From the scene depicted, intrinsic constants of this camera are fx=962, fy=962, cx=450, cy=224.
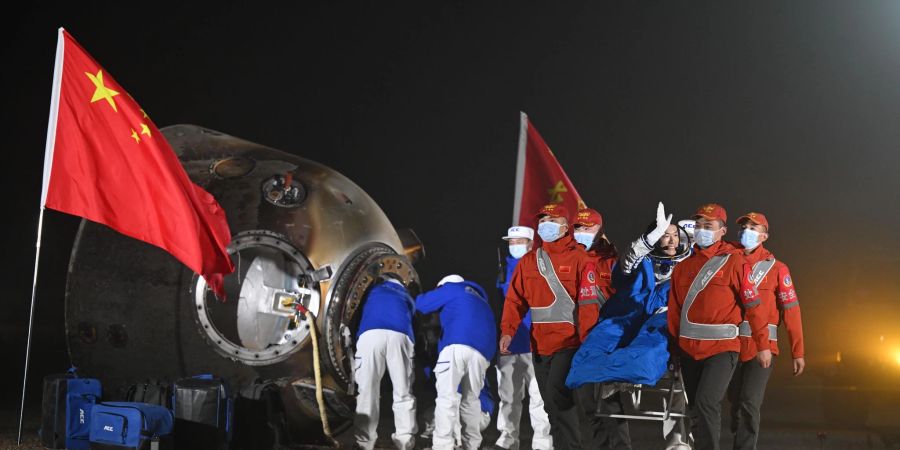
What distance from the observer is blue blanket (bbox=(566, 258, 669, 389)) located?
6.74m

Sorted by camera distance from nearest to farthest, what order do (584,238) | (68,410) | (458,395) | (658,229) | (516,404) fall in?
(658,229) → (584,238) → (68,410) → (458,395) → (516,404)

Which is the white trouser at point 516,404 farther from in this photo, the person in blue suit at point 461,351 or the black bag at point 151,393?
the black bag at point 151,393

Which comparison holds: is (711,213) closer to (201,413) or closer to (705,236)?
(705,236)

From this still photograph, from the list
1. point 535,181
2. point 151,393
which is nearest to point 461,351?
point 151,393

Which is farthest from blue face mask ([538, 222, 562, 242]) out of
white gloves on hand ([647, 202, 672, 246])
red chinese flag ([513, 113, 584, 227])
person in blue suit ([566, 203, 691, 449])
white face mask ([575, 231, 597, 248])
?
red chinese flag ([513, 113, 584, 227])

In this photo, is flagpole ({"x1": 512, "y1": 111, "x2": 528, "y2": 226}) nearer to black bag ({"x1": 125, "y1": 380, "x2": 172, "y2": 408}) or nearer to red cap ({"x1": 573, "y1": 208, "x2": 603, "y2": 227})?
red cap ({"x1": 573, "y1": 208, "x2": 603, "y2": 227})

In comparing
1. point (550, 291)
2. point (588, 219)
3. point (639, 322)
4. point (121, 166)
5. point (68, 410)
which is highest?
point (121, 166)

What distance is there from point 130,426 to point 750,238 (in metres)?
4.94

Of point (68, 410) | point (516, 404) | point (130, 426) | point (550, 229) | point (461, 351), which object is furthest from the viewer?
point (516, 404)

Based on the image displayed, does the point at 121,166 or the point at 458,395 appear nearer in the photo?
the point at 121,166

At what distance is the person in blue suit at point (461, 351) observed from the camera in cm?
859

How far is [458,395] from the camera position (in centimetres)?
858

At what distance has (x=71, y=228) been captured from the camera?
36.7 ft

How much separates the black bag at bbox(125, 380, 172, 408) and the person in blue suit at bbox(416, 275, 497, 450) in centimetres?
232
